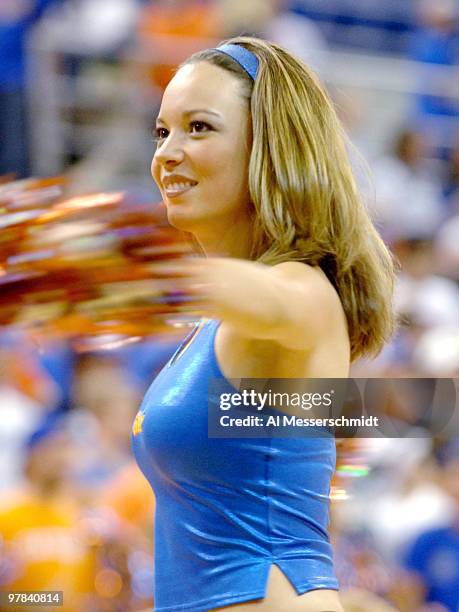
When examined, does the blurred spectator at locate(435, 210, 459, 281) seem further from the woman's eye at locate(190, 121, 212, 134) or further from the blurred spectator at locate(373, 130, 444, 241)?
the woman's eye at locate(190, 121, 212, 134)

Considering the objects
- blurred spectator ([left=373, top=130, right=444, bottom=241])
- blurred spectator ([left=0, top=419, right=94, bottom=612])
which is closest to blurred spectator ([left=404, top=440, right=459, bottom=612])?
blurred spectator ([left=0, top=419, right=94, bottom=612])

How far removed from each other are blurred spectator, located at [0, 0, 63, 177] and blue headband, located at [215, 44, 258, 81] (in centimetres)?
344

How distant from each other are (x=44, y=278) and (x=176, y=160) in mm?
479

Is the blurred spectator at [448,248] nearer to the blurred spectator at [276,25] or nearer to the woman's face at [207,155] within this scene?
the blurred spectator at [276,25]

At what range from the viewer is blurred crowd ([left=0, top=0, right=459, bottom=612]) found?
320 centimetres

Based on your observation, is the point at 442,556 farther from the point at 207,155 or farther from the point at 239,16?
the point at 239,16

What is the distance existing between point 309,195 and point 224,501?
456mm

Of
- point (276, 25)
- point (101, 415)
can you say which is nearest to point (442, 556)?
point (101, 415)

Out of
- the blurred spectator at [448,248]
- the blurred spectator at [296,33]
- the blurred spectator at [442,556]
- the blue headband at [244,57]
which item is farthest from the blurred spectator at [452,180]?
the blue headband at [244,57]

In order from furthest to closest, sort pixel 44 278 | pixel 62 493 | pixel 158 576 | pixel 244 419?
pixel 62 493
pixel 158 576
pixel 244 419
pixel 44 278

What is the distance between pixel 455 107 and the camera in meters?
6.54

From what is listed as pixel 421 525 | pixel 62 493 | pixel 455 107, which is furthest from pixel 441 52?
pixel 62 493

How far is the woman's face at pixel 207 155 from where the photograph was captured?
1734 mm

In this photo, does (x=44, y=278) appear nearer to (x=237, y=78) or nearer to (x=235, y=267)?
(x=235, y=267)
